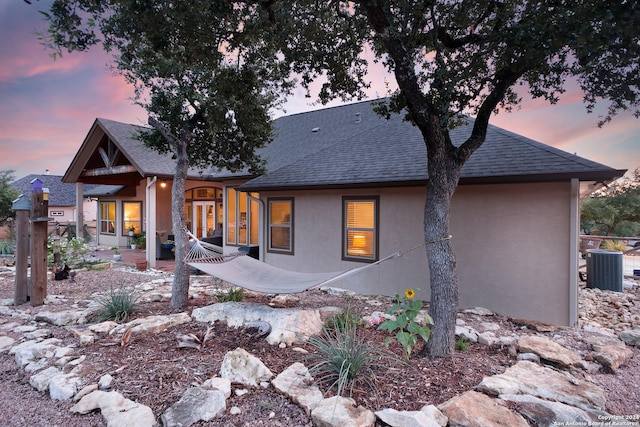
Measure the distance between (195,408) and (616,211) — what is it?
848 inches

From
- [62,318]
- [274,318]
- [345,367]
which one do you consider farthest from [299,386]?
[62,318]

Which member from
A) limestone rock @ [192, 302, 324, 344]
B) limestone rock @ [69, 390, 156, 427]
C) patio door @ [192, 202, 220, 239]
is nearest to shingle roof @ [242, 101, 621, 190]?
limestone rock @ [192, 302, 324, 344]

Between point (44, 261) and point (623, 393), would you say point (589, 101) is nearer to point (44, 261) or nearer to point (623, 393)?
point (623, 393)

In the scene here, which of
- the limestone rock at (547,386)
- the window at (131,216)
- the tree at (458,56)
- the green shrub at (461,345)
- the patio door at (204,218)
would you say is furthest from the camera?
the window at (131,216)

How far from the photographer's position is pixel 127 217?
541 inches

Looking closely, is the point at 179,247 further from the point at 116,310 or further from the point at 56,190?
the point at 56,190

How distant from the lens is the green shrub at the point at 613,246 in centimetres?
1042

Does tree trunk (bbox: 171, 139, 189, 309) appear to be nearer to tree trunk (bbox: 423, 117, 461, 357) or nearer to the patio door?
tree trunk (bbox: 423, 117, 461, 357)

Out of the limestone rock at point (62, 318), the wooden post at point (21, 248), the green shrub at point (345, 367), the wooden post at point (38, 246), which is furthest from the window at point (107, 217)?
the green shrub at point (345, 367)

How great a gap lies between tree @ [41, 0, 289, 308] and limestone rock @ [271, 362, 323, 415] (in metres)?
2.62

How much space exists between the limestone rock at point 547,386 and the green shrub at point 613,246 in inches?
399

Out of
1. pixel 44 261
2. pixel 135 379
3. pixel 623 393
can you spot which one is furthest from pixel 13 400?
pixel 623 393

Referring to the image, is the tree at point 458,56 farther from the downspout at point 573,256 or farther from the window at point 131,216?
the window at point 131,216

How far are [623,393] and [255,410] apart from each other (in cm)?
285
